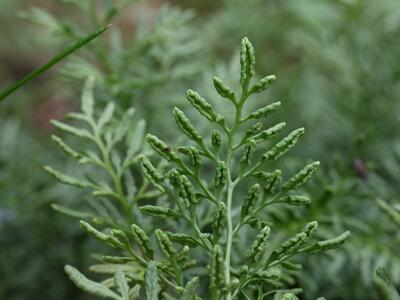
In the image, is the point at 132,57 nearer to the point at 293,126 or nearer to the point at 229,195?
the point at 293,126

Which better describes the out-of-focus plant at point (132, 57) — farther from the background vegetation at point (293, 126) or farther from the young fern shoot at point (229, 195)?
the young fern shoot at point (229, 195)

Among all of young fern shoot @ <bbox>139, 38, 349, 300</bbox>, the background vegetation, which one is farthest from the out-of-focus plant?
young fern shoot @ <bbox>139, 38, 349, 300</bbox>

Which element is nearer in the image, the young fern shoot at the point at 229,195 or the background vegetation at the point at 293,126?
the young fern shoot at the point at 229,195

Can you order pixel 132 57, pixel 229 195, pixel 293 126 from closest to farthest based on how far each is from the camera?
pixel 229 195
pixel 132 57
pixel 293 126

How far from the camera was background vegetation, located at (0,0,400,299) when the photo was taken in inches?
47.3

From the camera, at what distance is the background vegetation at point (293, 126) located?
1.20m

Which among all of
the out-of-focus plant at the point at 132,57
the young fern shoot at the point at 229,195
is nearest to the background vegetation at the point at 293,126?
the out-of-focus plant at the point at 132,57

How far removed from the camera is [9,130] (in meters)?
1.57

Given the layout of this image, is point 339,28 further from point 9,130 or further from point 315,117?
point 9,130

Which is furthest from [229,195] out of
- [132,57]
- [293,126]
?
[293,126]

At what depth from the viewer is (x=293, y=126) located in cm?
167

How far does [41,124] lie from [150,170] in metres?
2.12

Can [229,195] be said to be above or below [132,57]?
below

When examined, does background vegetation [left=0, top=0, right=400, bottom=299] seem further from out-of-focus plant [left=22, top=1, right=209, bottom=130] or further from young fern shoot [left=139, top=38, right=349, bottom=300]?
young fern shoot [left=139, top=38, right=349, bottom=300]
